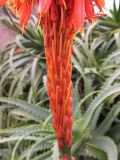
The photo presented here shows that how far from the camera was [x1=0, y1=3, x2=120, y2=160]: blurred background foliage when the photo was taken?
1247mm

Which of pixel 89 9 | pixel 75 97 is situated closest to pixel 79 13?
pixel 89 9

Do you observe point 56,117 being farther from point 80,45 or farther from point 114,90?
point 80,45

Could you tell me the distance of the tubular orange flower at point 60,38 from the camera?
→ 0.64m

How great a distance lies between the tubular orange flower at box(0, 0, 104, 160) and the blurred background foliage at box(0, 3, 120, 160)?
466 millimetres

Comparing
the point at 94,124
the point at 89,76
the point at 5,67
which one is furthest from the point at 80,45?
the point at 94,124

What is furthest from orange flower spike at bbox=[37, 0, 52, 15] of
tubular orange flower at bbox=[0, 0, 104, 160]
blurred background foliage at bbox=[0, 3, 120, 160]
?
blurred background foliage at bbox=[0, 3, 120, 160]

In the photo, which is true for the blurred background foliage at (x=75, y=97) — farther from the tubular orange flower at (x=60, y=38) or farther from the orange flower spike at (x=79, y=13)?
the orange flower spike at (x=79, y=13)

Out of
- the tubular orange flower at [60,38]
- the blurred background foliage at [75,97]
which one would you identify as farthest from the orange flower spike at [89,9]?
the blurred background foliage at [75,97]

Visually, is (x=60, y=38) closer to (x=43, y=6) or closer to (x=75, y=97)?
(x=43, y=6)

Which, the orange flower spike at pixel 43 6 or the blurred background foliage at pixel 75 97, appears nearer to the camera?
the orange flower spike at pixel 43 6

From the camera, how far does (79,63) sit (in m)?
1.75

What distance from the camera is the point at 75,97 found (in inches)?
55.8

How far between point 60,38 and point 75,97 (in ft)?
2.51

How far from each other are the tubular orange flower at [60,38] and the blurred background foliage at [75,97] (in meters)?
0.47
